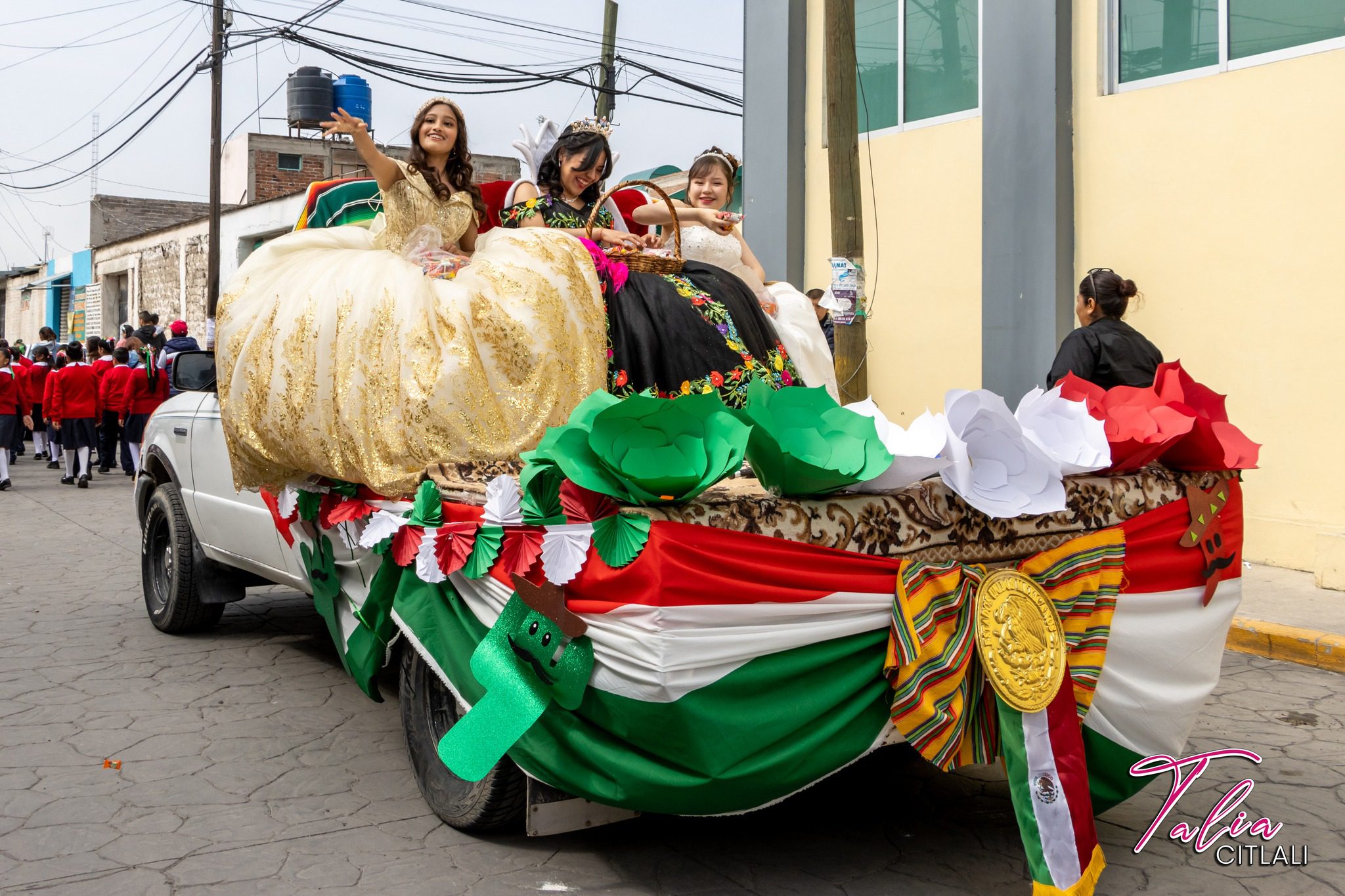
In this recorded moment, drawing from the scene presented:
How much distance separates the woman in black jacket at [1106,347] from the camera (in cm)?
→ 614

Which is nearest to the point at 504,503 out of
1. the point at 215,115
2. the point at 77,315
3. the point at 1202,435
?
the point at 1202,435

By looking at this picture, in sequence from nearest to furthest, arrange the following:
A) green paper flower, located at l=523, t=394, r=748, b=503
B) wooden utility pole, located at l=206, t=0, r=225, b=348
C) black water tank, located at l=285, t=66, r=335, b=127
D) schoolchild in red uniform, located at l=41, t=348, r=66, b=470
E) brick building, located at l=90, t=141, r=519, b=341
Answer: green paper flower, located at l=523, t=394, r=748, b=503
schoolchild in red uniform, located at l=41, t=348, r=66, b=470
wooden utility pole, located at l=206, t=0, r=225, b=348
brick building, located at l=90, t=141, r=519, b=341
black water tank, located at l=285, t=66, r=335, b=127

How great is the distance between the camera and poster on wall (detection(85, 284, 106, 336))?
114 ft

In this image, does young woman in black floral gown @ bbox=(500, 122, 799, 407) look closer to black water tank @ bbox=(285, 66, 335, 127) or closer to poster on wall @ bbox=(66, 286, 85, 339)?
black water tank @ bbox=(285, 66, 335, 127)

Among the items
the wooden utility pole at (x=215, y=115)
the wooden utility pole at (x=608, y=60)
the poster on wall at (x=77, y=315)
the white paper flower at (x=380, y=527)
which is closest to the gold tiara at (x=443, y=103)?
the white paper flower at (x=380, y=527)

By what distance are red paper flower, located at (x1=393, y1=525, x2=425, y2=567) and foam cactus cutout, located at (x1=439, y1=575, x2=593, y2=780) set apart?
0.44 meters

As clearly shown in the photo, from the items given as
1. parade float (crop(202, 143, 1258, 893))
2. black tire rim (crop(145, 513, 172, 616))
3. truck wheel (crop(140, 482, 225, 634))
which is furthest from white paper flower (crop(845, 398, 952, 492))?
black tire rim (crop(145, 513, 172, 616))

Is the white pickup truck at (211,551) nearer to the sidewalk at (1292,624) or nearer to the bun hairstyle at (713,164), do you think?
the bun hairstyle at (713,164)

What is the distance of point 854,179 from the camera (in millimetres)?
8031

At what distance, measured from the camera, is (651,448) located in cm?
263

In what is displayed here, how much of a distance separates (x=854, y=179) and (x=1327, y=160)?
118 inches

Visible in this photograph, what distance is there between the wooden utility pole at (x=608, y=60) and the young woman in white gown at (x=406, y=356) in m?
15.5

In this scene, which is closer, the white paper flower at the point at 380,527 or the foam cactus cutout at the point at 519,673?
the foam cactus cutout at the point at 519,673

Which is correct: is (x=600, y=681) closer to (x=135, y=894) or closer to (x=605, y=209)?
(x=135, y=894)
